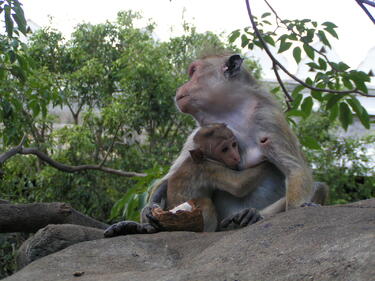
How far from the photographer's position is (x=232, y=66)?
14.6 ft

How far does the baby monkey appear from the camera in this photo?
3902 millimetres

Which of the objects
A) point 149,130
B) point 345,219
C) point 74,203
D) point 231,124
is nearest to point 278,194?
point 231,124

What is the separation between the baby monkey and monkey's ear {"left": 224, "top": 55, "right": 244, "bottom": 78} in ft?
1.71

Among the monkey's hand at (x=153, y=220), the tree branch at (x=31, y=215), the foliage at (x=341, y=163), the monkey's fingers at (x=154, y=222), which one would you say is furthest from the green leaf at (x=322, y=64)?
the foliage at (x=341, y=163)

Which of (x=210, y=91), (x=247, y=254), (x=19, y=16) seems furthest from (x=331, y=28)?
(x=247, y=254)

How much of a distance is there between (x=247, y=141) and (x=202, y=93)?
532mm

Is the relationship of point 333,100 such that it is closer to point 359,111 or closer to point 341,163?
point 359,111

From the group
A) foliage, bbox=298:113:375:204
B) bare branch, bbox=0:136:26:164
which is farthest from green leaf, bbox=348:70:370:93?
foliage, bbox=298:113:375:204

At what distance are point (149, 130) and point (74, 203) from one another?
7.78ft

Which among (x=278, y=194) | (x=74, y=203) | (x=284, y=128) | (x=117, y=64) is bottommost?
(x=74, y=203)

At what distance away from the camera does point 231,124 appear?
420cm

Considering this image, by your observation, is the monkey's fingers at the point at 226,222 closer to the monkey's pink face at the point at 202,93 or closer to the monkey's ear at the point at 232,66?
the monkey's pink face at the point at 202,93

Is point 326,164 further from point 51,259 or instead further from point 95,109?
point 51,259

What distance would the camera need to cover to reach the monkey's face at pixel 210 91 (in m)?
4.27
